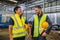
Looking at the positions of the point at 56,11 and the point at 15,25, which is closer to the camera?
the point at 15,25

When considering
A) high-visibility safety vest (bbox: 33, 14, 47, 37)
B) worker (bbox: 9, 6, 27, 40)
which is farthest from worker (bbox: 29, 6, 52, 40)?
worker (bbox: 9, 6, 27, 40)

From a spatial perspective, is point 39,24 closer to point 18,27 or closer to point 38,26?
point 38,26

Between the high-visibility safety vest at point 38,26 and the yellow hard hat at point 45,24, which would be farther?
the high-visibility safety vest at point 38,26

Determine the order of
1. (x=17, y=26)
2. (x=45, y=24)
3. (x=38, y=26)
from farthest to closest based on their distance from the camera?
1. (x=38, y=26)
2. (x=17, y=26)
3. (x=45, y=24)

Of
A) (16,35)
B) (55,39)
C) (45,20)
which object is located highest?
(45,20)

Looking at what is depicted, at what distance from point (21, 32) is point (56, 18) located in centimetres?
822

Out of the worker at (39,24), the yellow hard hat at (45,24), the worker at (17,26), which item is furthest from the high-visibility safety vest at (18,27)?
the yellow hard hat at (45,24)

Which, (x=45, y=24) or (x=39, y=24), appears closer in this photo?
(x=45, y=24)

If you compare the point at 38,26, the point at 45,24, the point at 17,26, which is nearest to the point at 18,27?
the point at 17,26

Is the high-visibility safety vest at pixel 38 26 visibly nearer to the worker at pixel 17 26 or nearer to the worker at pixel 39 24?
the worker at pixel 39 24

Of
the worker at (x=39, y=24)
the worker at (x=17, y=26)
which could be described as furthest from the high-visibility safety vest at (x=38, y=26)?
the worker at (x=17, y=26)

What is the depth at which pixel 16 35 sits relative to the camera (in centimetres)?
410

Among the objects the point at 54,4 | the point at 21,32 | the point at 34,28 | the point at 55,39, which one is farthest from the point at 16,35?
the point at 54,4

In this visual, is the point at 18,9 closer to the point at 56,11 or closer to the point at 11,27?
the point at 11,27
